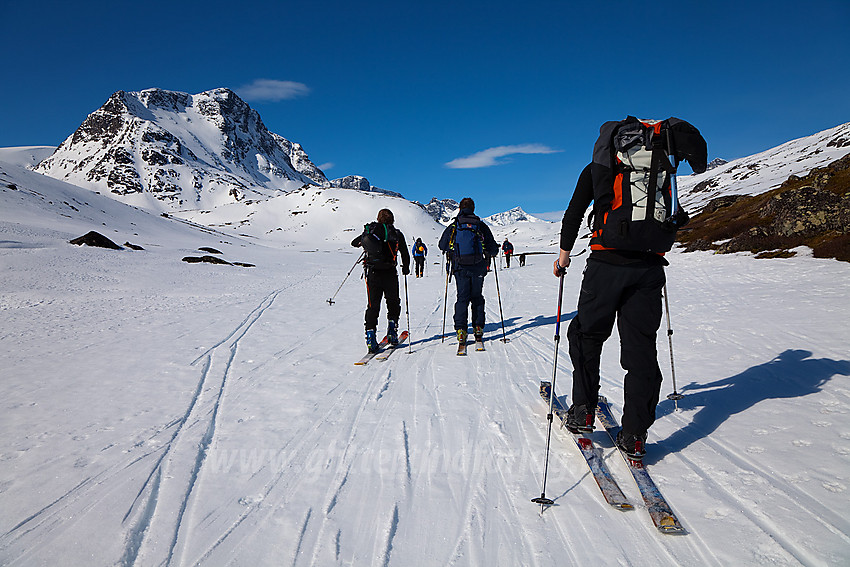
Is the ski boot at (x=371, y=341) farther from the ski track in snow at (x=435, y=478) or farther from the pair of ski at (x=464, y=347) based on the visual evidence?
the pair of ski at (x=464, y=347)

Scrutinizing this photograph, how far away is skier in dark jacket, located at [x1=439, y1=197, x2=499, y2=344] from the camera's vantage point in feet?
24.0

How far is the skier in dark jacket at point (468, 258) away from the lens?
7.31 m

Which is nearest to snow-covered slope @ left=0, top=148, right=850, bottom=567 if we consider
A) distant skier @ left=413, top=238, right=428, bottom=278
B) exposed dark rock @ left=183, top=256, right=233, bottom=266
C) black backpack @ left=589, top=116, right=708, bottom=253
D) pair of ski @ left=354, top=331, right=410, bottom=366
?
pair of ski @ left=354, top=331, right=410, bottom=366

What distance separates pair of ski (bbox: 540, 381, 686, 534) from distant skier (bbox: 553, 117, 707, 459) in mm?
204

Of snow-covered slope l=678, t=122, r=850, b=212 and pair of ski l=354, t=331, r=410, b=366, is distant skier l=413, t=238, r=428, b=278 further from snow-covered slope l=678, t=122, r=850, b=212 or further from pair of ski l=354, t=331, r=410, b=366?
snow-covered slope l=678, t=122, r=850, b=212

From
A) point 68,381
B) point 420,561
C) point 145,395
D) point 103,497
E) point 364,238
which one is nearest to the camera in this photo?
point 420,561

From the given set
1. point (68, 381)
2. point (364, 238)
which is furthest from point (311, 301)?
point (68, 381)

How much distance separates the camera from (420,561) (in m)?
2.45

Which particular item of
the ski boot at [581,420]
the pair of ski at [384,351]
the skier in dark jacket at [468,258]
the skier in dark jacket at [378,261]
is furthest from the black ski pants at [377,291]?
the ski boot at [581,420]

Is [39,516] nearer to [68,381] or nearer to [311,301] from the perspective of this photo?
[68,381]

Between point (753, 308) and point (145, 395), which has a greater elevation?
point (753, 308)

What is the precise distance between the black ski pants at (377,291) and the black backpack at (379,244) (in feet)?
0.62

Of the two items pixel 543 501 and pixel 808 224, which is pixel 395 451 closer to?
pixel 543 501

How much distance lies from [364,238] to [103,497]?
5028 mm
